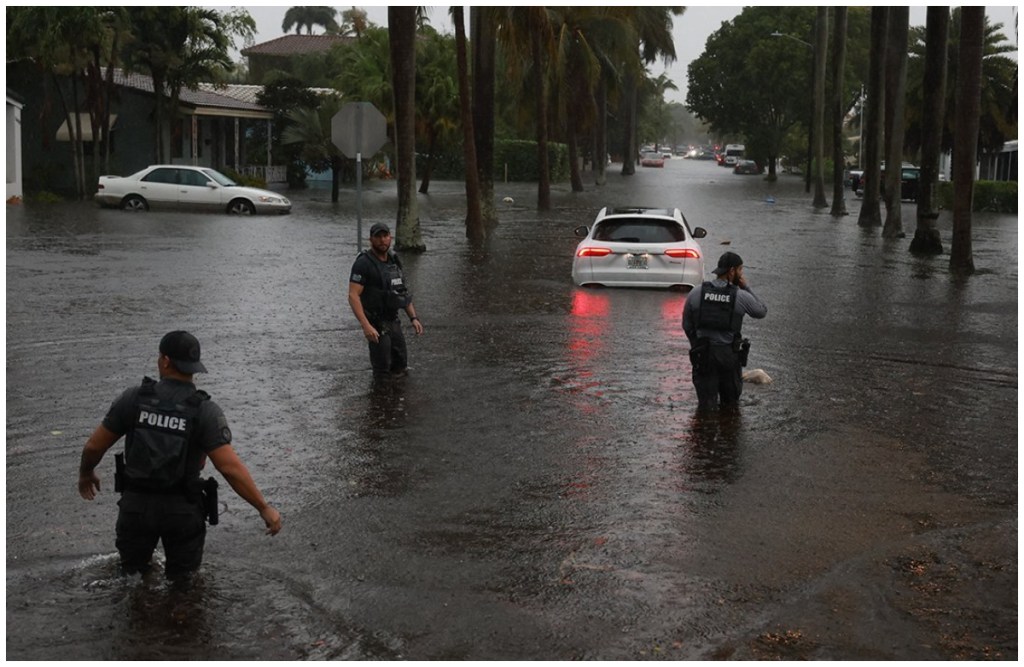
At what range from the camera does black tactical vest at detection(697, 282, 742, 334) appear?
10.8 meters

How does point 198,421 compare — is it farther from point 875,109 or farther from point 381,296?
point 875,109

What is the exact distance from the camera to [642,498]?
330 inches

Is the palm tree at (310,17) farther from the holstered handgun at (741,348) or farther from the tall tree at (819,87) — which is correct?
the holstered handgun at (741,348)

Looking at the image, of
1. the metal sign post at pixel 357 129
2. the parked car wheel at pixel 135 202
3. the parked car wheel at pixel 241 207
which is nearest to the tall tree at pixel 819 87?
the parked car wheel at pixel 241 207

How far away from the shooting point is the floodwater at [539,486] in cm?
615

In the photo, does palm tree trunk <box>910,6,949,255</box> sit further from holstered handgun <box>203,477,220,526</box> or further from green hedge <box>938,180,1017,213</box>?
holstered handgun <box>203,477,220,526</box>

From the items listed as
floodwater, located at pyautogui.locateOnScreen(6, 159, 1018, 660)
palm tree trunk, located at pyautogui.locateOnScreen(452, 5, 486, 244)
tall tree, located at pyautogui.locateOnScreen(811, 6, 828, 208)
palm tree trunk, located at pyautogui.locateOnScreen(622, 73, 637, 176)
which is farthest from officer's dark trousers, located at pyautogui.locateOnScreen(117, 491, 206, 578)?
palm tree trunk, located at pyautogui.locateOnScreen(622, 73, 637, 176)

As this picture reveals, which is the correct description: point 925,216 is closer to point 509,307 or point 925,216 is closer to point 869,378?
point 509,307

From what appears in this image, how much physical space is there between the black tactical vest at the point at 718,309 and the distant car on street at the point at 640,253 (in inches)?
338

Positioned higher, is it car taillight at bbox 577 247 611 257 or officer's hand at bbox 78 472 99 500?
car taillight at bbox 577 247 611 257

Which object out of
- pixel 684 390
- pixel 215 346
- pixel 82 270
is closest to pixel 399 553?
pixel 684 390

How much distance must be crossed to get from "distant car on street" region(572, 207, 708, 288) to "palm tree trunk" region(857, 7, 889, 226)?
16.8 meters

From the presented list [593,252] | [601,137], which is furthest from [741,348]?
[601,137]

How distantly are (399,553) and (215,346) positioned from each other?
292 inches
